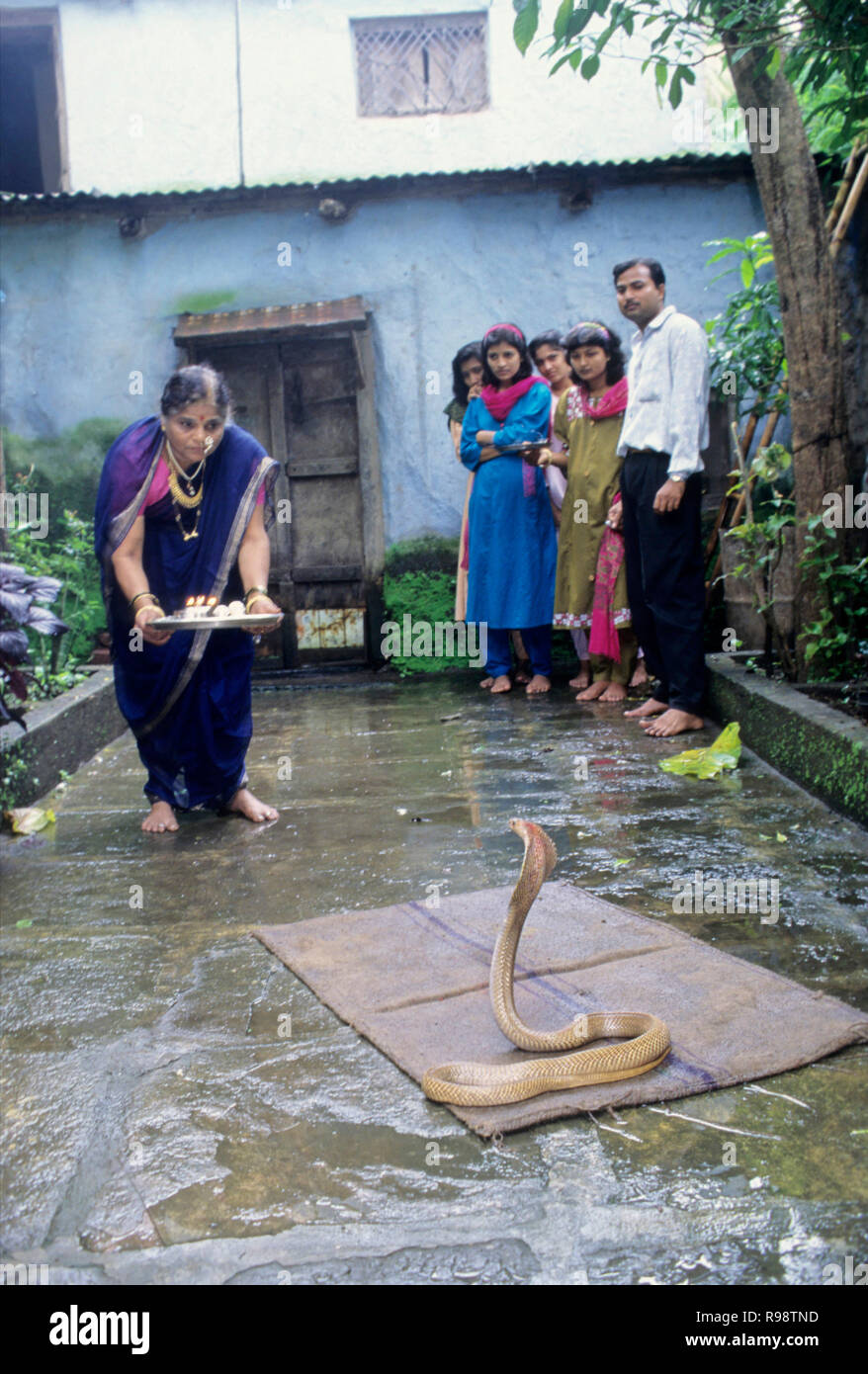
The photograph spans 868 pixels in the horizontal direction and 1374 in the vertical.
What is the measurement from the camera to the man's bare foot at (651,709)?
247 inches

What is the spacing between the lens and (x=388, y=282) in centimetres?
870

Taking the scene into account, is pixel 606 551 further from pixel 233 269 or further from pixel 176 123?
pixel 176 123

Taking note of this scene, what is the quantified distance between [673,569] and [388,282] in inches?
157

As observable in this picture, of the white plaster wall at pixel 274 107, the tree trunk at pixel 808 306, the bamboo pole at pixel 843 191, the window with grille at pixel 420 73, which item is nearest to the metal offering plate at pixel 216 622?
the tree trunk at pixel 808 306

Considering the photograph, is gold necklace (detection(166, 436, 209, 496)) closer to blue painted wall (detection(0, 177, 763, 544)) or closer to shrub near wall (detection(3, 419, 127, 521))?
blue painted wall (detection(0, 177, 763, 544))

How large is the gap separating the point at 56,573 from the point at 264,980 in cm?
594

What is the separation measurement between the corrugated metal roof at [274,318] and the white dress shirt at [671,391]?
3170 millimetres

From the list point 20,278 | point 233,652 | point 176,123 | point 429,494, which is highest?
point 176,123

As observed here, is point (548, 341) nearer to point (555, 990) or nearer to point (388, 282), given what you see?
point (388, 282)

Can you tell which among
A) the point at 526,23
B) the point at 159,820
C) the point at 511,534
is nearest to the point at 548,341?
the point at 511,534

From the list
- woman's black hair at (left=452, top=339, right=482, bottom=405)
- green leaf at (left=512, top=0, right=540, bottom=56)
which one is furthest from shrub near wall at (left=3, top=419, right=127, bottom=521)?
green leaf at (left=512, top=0, right=540, bottom=56)

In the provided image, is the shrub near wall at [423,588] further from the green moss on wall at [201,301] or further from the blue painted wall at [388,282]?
the green moss on wall at [201,301]

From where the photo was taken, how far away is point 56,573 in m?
8.29
